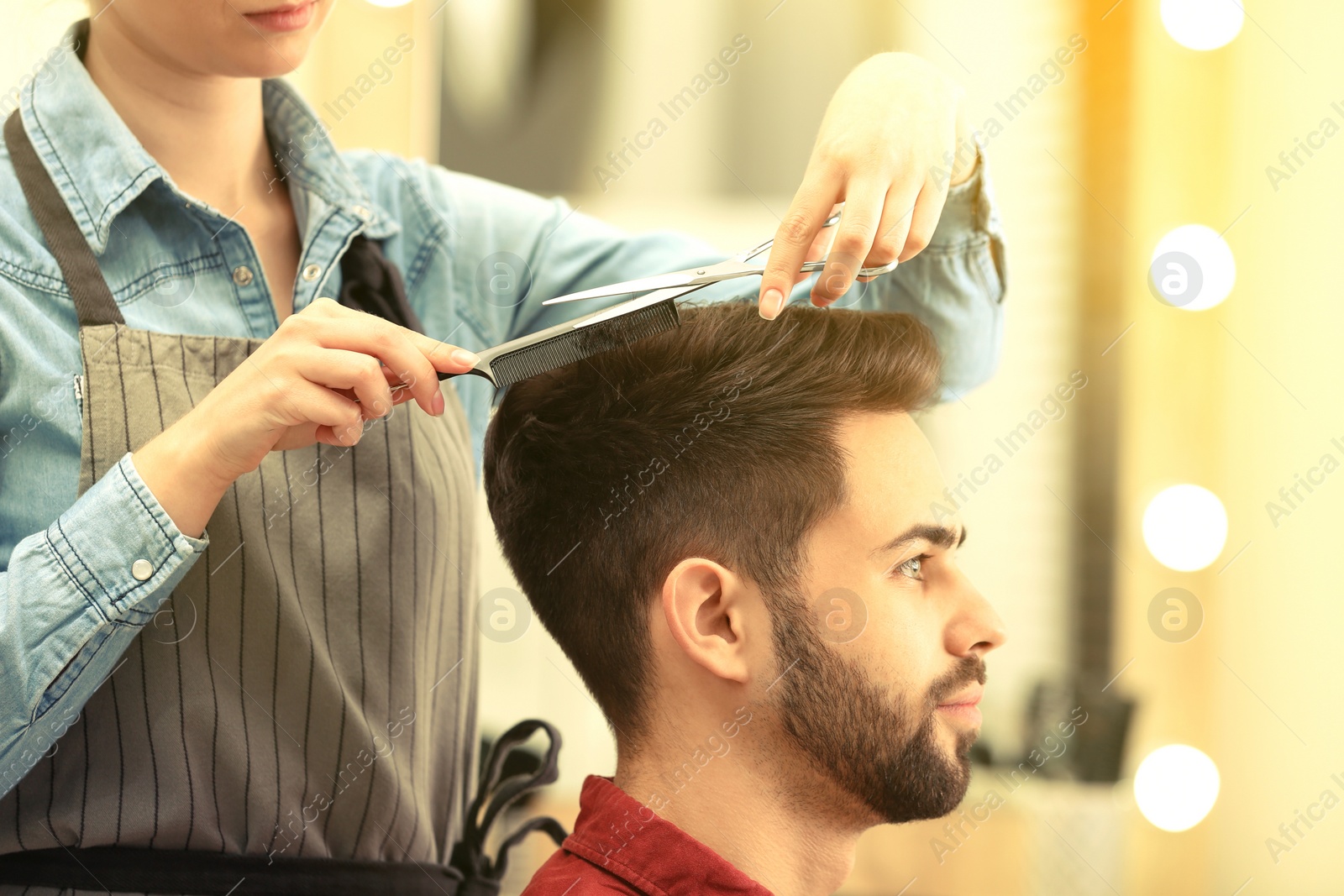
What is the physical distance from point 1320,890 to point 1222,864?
0.21 meters

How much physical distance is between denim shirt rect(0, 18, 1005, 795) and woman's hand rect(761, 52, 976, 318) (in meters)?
0.17

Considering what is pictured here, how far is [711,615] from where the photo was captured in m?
1.11

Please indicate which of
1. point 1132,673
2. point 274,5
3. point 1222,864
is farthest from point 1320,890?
point 274,5

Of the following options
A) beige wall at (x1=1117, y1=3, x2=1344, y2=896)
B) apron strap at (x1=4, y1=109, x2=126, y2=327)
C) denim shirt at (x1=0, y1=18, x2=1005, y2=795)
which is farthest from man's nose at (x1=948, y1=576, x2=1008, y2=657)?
beige wall at (x1=1117, y1=3, x2=1344, y2=896)

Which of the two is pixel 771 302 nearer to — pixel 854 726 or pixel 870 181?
pixel 870 181

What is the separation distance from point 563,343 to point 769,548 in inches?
12.8

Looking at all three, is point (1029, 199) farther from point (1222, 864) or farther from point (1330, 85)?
point (1222, 864)

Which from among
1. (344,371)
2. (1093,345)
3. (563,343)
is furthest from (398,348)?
(1093,345)

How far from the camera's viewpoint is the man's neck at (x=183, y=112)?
1.07m

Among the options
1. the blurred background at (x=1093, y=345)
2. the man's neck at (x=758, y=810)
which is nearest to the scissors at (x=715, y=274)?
the man's neck at (x=758, y=810)

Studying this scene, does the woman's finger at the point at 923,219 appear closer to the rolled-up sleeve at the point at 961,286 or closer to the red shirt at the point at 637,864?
the rolled-up sleeve at the point at 961,286

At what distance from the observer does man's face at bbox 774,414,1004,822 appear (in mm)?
1092

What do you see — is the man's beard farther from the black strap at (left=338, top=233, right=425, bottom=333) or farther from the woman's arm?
the black strap at (left=338, top=233, right=425, bottom=333)

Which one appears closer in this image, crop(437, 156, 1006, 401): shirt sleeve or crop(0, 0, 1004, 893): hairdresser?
crop(0, 0, 1004, 893): hairdresser
